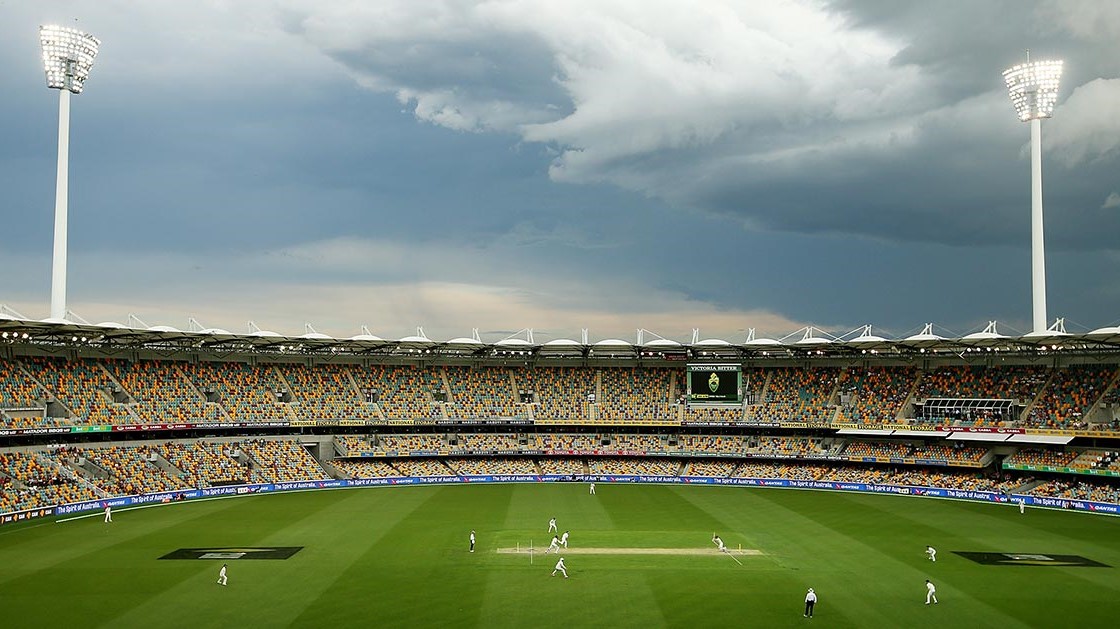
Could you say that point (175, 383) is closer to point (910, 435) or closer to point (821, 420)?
point (821, 420)

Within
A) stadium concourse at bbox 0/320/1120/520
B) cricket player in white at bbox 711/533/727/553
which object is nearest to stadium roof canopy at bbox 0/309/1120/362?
stadium concourse at bbox 0/320/1120/520

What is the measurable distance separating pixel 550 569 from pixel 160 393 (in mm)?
42107

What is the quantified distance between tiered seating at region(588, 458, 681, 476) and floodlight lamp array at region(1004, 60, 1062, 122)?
36872mm

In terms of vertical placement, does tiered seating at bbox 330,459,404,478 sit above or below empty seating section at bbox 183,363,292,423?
below

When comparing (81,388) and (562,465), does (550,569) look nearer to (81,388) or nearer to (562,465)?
(562,465)

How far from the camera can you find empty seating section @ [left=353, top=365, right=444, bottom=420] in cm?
7344

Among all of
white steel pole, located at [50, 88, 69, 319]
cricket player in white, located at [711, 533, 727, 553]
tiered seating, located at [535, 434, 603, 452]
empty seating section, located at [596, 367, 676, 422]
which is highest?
white steel pole, located at [50, 88, 69, 319]

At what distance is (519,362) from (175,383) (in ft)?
96.9

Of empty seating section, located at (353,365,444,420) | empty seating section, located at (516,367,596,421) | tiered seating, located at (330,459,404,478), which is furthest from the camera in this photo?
empty seating section, located at (516,367,596,421)

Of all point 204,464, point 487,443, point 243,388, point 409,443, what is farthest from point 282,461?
point 487,443

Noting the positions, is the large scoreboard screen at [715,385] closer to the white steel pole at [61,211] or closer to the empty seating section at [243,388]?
the empty seating section at [243,388]

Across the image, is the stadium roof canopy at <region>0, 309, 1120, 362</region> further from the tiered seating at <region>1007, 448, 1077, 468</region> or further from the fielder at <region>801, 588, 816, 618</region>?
the fielder at <region>801, 588, 816, 618</region>

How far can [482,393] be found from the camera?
77188 mm

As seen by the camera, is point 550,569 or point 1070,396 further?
point 1070,396
